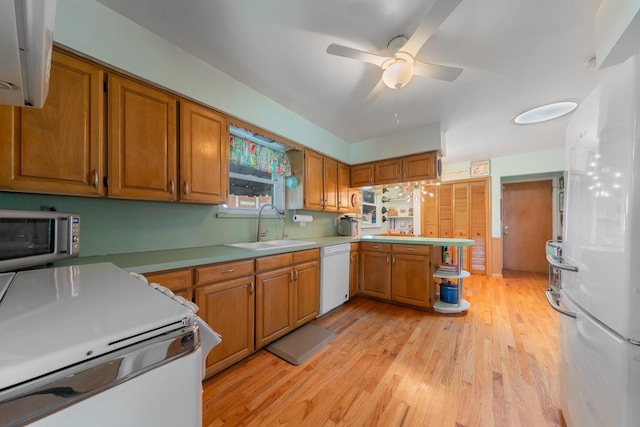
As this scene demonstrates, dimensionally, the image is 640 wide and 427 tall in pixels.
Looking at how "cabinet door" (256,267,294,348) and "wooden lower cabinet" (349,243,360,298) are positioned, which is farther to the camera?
"wooden lower cabinet" (349,243,360,298)

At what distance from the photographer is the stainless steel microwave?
95 centimetres

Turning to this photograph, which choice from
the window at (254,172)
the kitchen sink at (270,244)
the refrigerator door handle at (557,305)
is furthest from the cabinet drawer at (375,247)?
the refrigerator door handle at (557,305)

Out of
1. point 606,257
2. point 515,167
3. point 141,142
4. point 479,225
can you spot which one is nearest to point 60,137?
point 141,142

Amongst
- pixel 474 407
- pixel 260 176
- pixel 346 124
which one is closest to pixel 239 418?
pixel 474 407

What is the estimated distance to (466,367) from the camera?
178 cm

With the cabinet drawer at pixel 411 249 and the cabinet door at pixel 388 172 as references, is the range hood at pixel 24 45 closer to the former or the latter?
the cabinet drawer at pixel 411 249

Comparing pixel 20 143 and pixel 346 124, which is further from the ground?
pixel 346 124

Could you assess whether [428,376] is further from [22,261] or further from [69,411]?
[22,261]

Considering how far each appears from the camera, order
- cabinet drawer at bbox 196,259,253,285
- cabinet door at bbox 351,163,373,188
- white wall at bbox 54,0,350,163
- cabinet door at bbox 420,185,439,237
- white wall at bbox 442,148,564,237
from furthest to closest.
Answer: cabinet door at bbox 420,185,439,237, white wall at bbox 442,148,564,237, cabinet door at bbox 351,163,373,188, cabinet drawer at bbox 196,259,253,285, white wall at bbox 54,0,350,163

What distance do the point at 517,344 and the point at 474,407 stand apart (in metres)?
1.09

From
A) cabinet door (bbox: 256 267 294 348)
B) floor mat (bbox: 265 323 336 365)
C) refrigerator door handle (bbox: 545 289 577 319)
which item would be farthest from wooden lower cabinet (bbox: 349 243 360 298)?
refrigerator door handle (bbox: 545 289 577 319)

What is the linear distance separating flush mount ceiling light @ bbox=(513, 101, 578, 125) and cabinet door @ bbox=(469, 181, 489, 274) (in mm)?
1934

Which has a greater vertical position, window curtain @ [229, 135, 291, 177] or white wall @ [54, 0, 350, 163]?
white wall @ [54, 0, 350, 163]

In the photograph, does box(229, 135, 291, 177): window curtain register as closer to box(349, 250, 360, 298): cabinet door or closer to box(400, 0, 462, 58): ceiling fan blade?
box(349, 250, 360, 298): cabinet door
